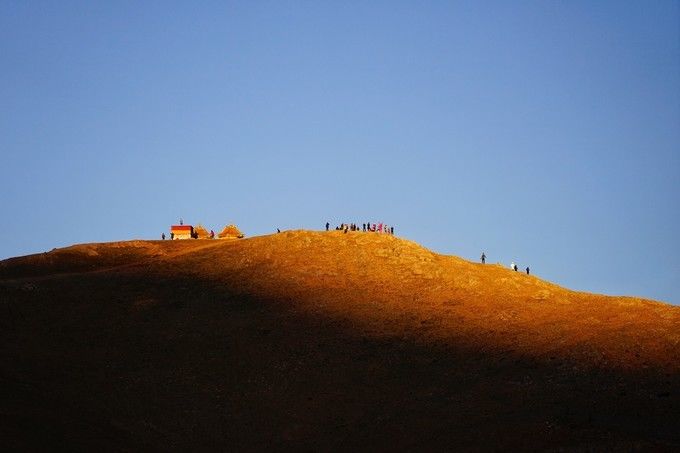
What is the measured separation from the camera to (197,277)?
2869 inches

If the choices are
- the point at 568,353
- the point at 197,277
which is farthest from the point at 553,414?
the point at 197,277

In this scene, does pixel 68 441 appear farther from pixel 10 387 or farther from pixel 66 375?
pixel 66 375

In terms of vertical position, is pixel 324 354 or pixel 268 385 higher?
pixel 324 354

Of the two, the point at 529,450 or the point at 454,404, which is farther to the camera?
the point at 454,404

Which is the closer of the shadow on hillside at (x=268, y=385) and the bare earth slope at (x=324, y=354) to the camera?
the shadow on hillside at (x=268, y=385)

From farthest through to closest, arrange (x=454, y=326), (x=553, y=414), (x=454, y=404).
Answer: (x=454, y=326) < (x=454, y=404) < (x=553, y=414)

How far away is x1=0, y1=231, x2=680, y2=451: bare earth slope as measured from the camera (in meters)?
48.5

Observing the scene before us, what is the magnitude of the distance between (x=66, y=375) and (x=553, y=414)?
→ 2661cm

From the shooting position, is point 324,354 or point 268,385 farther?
point 324,354

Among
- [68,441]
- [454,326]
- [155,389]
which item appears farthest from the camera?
[454,326]

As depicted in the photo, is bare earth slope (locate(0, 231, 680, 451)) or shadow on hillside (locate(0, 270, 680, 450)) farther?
bare earth slope (locate(0, 231, 680, 451))

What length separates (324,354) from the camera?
60375mm

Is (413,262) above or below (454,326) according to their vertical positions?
above

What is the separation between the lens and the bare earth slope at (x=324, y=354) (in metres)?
48.5
